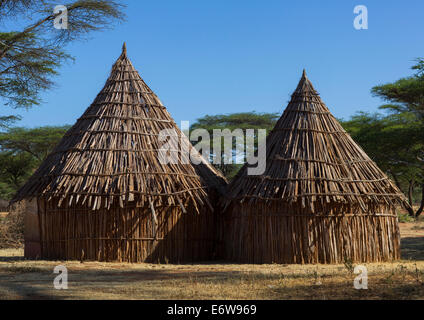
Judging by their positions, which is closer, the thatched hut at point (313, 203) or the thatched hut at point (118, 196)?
the thatched hut at point (313, 203)

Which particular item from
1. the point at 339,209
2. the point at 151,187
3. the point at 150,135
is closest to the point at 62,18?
the point at 150,135

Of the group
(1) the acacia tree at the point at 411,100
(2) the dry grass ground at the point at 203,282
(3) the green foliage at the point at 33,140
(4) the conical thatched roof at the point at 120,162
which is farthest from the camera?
(3) the green foliage at the point at 33,140

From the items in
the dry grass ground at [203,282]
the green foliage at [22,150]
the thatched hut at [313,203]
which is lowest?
the dry grass ground at [203,282]

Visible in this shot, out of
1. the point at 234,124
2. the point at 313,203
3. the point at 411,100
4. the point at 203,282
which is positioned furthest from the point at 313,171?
the point at 234,124

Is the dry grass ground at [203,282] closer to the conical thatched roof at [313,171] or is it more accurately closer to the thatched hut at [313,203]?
the thatched hut at [313,203]

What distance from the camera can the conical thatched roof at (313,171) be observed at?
37.8ft

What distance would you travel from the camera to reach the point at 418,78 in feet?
65.4

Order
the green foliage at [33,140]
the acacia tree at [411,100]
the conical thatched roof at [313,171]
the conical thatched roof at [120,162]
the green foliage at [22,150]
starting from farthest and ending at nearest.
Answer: the green foliage at [22,150]
the green foliage at [33,140]
the acacia tree at [411,100]
the conical thatched roof at [120,162]
the conical thatched roof at [313,171]

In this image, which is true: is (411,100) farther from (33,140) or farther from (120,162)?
(33,140)

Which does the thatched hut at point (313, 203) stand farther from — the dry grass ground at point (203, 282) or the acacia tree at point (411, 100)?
the acacia tree at point (411, 100)

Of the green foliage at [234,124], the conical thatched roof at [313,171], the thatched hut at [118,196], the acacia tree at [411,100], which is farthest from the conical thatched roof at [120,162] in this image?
the green foliage at [234,124]

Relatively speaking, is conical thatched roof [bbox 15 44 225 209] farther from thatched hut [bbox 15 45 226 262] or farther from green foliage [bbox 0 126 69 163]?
green foliage [bbox 0 126 69 163]

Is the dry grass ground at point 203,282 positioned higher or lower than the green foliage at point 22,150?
lower
